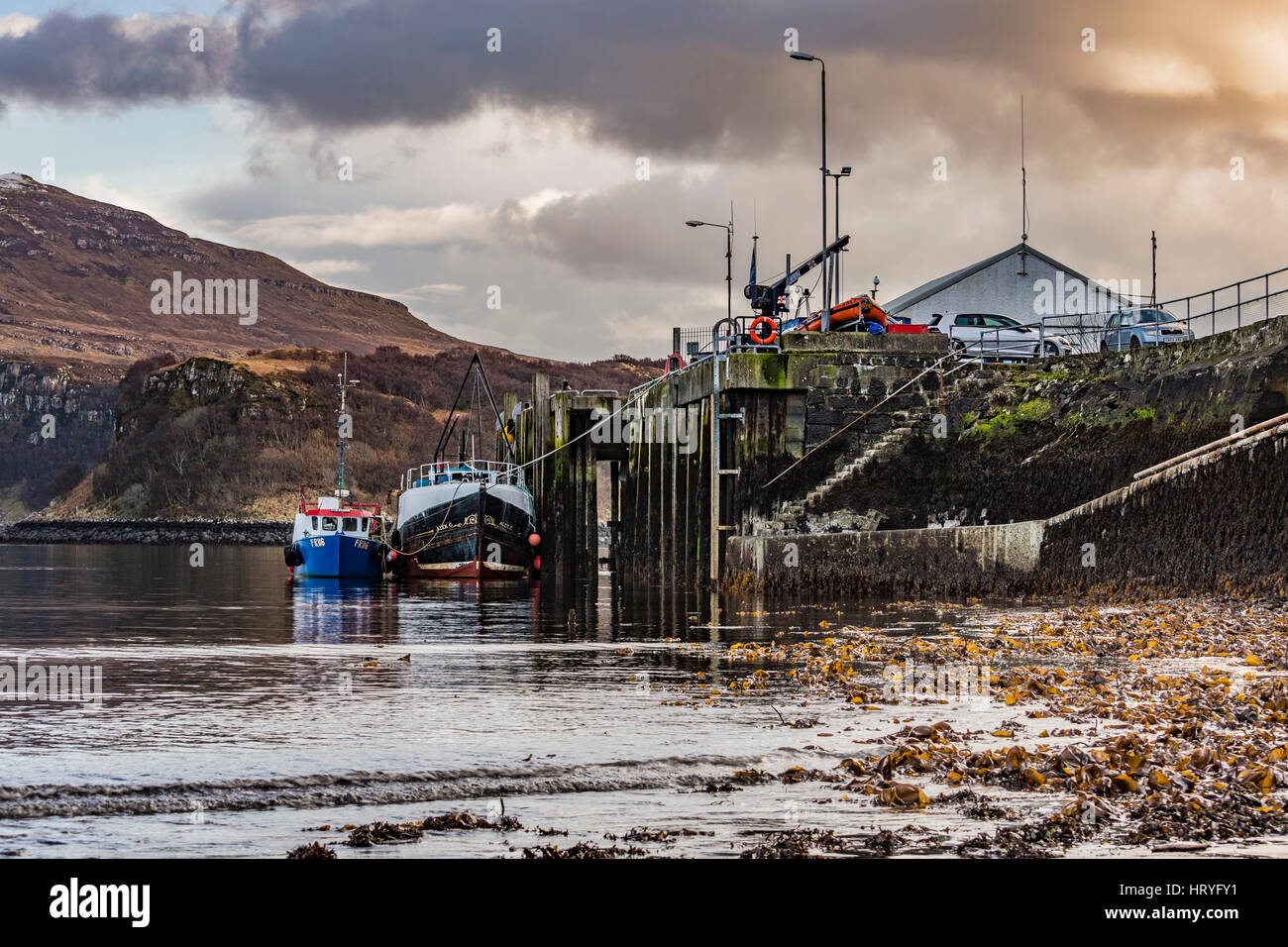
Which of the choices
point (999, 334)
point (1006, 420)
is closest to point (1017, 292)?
point (999, 334)

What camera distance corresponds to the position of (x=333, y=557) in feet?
149

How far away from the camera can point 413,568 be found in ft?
147

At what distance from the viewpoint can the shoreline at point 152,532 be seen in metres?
135

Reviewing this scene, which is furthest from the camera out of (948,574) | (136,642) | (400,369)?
(400,369)

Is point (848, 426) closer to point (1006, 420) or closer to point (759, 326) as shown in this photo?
point (1006, 420)

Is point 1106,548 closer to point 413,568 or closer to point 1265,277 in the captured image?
point 1265,277

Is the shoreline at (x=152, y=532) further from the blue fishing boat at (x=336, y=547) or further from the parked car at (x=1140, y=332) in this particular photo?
the parked car at (x=1140, y=332)

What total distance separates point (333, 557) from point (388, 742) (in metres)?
37.3

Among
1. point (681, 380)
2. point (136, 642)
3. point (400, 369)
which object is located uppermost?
point (400, 369)

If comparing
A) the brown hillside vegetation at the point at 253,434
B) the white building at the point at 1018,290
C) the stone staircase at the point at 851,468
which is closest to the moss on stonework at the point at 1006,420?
the stone staircase at the point at 851,468

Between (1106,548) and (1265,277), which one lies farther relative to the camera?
(1265,277)

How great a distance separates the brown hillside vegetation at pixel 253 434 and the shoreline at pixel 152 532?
21.8 feet

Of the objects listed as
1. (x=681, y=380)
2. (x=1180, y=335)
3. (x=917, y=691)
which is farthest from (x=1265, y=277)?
(x=917, y=691)
